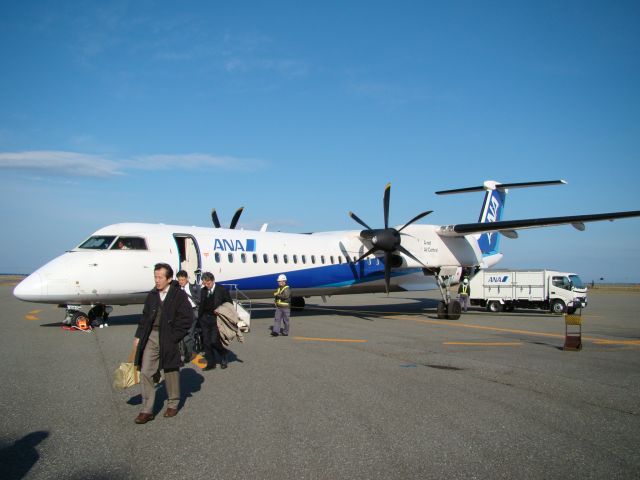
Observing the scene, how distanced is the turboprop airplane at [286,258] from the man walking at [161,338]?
29.8 feet

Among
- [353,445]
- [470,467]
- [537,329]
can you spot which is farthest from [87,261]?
[537,329]

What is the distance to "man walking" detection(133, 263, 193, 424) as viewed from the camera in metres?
6.16

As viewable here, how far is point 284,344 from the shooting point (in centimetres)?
1252

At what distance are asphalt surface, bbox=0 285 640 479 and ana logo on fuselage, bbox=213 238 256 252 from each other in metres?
6.41

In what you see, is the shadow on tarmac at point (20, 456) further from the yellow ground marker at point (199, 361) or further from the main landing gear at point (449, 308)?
the main landing gear at point (449, 308)

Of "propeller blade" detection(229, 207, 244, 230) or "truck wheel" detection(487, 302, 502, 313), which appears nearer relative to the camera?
"propeller blade" detection(229, 207, 244, 230)

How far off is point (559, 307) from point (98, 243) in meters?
22.1

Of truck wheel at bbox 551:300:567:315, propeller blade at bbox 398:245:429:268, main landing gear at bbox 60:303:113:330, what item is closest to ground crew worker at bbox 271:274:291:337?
main landing gear at bbox 60:303:113:330

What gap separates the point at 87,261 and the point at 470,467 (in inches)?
503

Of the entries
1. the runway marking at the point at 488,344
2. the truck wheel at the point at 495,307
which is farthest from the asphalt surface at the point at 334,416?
the truck wheel at the point at 495,307

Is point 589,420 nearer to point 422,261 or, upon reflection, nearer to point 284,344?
point 284,344

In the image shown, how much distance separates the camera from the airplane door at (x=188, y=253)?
16938mm

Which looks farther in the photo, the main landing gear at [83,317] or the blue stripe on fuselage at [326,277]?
the blue stripe on fuselage at [326,277]

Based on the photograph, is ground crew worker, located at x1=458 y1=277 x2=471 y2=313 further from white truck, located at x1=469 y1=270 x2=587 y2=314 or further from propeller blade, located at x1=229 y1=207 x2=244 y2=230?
propeller blade, located at x1=229 y1=207 x2=244 y2=230
